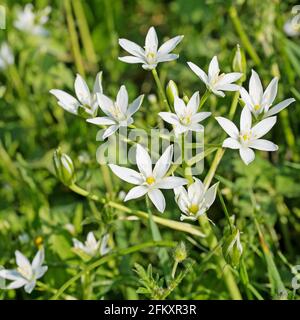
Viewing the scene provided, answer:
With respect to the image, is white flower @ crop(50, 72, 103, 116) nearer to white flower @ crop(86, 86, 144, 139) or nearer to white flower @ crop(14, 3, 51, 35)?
white flower @ crop(86, 86, 144, 139)

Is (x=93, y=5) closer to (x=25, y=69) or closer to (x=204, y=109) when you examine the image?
(x=25, y=69)

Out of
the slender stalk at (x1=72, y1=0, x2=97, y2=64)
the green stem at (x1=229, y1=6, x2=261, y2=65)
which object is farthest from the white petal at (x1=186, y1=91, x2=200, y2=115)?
the slender stalk at (x1=72, y1=0, x2=97, y2=64)

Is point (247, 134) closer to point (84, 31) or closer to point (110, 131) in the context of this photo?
point (110, 131)

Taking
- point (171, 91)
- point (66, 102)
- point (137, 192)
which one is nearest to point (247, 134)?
point (171, 91)

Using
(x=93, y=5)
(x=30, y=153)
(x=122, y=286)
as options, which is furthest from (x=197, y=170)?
(x=93, y=5)

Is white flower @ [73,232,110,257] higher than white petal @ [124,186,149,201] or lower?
higher

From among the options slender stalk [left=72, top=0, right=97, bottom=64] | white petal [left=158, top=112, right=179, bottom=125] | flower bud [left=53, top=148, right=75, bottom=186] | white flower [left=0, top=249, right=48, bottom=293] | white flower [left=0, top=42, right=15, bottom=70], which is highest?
slender stalk [left=72, top=0, right=97, bottom=64]
